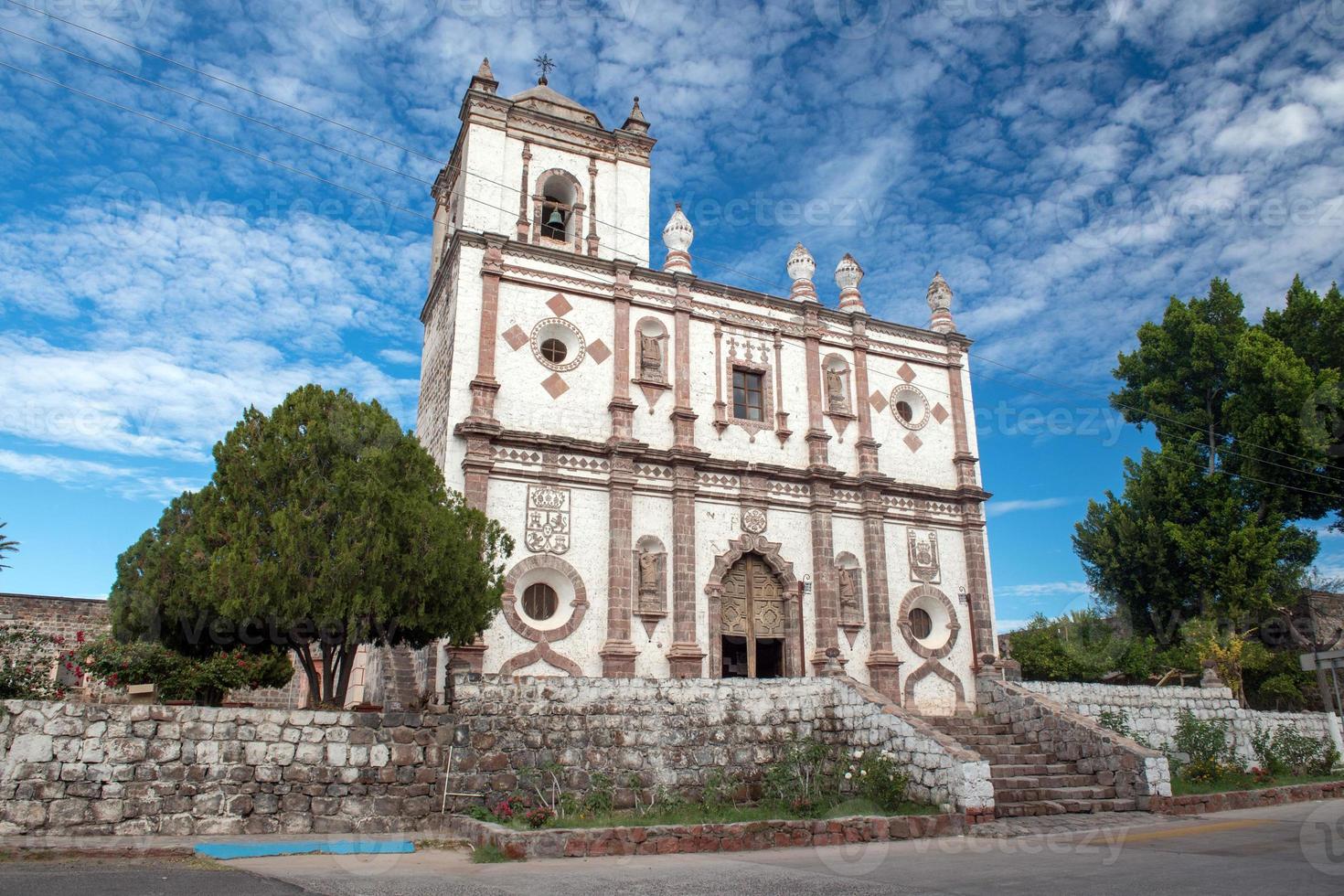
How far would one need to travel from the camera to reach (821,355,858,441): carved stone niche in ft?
74.4

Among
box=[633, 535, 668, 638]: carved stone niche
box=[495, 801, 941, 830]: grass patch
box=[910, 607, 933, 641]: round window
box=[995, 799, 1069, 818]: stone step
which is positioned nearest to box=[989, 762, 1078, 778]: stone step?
box=[995, 799, 1069, 818]: stone step

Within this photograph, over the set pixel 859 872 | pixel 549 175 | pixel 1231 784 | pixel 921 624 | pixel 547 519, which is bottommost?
pixel 859 872

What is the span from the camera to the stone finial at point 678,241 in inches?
890

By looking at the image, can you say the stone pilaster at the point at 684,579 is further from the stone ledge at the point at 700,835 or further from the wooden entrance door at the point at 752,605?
the stone ledge at the point at 700,835

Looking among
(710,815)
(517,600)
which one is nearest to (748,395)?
(517,600)

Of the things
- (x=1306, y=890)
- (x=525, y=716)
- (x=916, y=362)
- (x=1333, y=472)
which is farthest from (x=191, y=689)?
(x=1333, y=472)

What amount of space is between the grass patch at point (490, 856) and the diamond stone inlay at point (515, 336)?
11.8m

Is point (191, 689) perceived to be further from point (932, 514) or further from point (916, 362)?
point (916, 362)

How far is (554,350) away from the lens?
2059 centimetres

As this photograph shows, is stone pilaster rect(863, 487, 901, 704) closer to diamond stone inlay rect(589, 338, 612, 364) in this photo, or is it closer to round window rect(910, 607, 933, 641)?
round window rect(910, 607, 933, 641)

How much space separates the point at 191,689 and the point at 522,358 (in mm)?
8958

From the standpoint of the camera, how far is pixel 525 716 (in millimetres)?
13445

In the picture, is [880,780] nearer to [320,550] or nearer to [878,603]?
[878,603]

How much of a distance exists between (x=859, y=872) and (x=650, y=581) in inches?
409
